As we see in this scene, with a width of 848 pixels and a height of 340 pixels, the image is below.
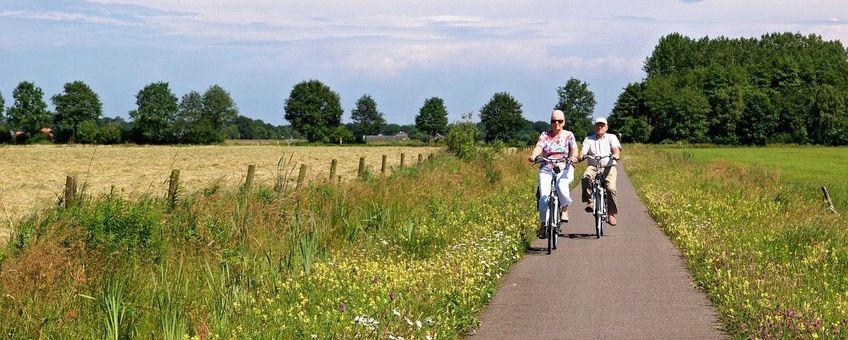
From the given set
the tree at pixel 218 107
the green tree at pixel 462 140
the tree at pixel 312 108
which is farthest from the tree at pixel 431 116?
the green tree at pixel 462 140

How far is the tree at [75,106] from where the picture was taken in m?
136

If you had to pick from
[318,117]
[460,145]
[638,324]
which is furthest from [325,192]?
[318,117]

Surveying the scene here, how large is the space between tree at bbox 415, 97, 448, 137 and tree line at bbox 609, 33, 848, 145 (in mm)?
35564

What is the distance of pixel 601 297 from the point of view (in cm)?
931

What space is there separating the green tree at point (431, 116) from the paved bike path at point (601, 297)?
159756 mm

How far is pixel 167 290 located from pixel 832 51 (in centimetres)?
16947

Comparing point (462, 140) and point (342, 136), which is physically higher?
point (462, 140)

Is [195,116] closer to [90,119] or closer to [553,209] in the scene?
[90,119]

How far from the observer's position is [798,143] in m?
124

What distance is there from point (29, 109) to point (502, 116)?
247 ft

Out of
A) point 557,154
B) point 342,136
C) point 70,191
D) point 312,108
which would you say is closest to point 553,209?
point 557,154

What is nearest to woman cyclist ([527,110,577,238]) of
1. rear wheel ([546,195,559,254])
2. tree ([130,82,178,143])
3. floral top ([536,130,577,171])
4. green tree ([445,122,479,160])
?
floral top ([536,130,577,171])

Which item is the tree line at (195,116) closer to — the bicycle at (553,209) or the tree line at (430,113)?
the tree line at (430,113)

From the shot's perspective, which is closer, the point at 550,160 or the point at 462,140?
the point at 550,160
